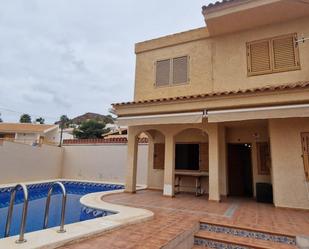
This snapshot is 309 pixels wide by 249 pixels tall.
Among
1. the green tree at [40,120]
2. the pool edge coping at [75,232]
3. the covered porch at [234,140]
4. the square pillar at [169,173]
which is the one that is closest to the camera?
the pool edge coping at [75,232]

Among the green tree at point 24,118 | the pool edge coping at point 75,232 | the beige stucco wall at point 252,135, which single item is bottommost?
the pool edge coping at point 75,232

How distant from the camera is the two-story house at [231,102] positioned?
14.2 m

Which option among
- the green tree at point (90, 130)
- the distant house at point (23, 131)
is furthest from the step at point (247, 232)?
the distant house at point (23, 131)

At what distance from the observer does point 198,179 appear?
20.2 meters

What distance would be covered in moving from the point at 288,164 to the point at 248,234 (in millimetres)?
7403

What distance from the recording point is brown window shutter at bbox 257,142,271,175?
18328mm

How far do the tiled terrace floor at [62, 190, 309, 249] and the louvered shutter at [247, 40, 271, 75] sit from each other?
10.2 meters

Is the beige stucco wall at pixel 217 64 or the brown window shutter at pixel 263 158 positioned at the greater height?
the beige stucco wall at pixel 217 64

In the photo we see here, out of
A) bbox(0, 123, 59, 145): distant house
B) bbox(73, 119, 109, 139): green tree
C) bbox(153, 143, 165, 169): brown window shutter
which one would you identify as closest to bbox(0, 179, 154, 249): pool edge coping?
bbox(153, 143, 165, 169): brown window shutter

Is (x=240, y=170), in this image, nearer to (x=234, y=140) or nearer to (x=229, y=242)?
(x=234, y=140)

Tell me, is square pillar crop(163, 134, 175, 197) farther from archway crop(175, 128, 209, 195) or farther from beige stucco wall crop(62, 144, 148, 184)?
beige stucco wall crop(62, 144, 148, 184)

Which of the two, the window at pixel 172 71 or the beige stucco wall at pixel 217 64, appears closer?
the beige stucco wall at pixel 217 64

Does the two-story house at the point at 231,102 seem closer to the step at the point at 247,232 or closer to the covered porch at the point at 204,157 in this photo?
the covered porch at the point at 204,157

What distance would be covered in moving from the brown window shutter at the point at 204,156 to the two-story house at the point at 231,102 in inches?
3.7
